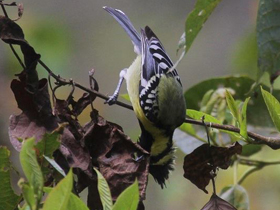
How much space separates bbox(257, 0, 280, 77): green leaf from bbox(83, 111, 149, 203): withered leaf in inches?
15.8

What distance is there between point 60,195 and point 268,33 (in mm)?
767

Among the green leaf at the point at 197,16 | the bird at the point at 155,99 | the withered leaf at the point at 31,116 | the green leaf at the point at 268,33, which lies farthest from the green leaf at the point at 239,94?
the withered leaf at the point at 31,116

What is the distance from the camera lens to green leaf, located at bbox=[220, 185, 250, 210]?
59.9 inches

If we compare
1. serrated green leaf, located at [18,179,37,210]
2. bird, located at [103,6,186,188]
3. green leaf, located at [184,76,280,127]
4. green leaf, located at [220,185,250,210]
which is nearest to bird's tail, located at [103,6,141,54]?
bird, located at [103,6,186,188]

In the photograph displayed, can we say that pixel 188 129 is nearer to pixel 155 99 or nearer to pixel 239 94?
pixel 239 94

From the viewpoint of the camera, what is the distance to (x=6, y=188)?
1023 mm

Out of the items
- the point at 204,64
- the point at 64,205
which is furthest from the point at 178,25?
the point at 64,205

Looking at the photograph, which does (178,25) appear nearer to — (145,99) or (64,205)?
(145,99)

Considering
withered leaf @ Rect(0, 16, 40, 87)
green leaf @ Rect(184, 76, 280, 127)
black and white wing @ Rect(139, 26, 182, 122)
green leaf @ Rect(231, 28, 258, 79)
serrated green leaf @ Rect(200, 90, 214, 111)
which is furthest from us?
green leaf @ Rect(231, 28, 258, 79)

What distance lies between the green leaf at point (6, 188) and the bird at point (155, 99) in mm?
543

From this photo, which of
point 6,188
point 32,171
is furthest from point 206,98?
point 32,171

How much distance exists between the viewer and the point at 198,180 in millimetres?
1226

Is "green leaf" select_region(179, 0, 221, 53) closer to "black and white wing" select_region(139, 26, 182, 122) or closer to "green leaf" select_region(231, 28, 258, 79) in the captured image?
"black and white wing" select_region(139, 26, 182, 122)

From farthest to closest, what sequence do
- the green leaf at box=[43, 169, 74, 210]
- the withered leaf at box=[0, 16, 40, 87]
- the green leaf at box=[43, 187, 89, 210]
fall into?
the withered leaf at box=[0, 16, 40, 87] < the green leaf at box=[43, 187, 89, 210] < the green leaf at box=[43, 169, 74, 210]
